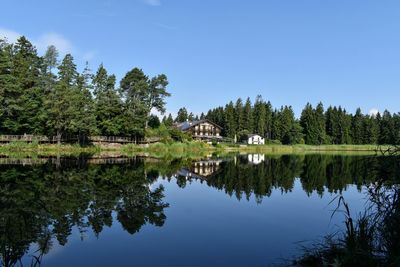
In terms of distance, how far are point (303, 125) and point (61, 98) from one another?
80.2 meters

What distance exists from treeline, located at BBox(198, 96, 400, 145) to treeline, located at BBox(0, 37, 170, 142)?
1701 inches

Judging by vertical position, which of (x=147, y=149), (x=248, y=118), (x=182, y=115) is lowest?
(x=147, y=149)

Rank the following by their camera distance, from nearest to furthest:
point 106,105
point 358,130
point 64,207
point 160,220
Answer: point 160,220 < point 64,207 < point 106,105 < point 358,130

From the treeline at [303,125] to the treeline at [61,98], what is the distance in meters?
43.2

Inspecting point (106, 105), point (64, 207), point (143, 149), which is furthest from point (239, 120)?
point (64, 207)

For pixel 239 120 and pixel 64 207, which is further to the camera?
pixel 239 120

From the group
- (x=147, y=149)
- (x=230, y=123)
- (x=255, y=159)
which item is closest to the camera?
(x=255, y=159)

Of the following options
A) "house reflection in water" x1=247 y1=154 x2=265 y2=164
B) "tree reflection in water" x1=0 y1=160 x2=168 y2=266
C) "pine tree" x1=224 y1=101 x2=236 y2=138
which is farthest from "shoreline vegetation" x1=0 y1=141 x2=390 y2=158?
"tree reflection in water" x1=0 y1=160 x2=168 y2=266

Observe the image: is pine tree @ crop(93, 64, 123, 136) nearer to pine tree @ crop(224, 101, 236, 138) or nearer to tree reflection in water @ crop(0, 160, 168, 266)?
tree reflection in water @ crop(0, 160, 168, 266)

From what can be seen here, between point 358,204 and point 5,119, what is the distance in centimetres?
4882

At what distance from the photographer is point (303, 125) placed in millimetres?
111812

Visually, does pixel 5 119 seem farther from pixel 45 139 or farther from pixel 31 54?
pixel 31 54

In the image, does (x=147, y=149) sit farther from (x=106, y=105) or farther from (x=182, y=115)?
(x=182, y=115)

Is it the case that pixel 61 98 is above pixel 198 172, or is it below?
above
